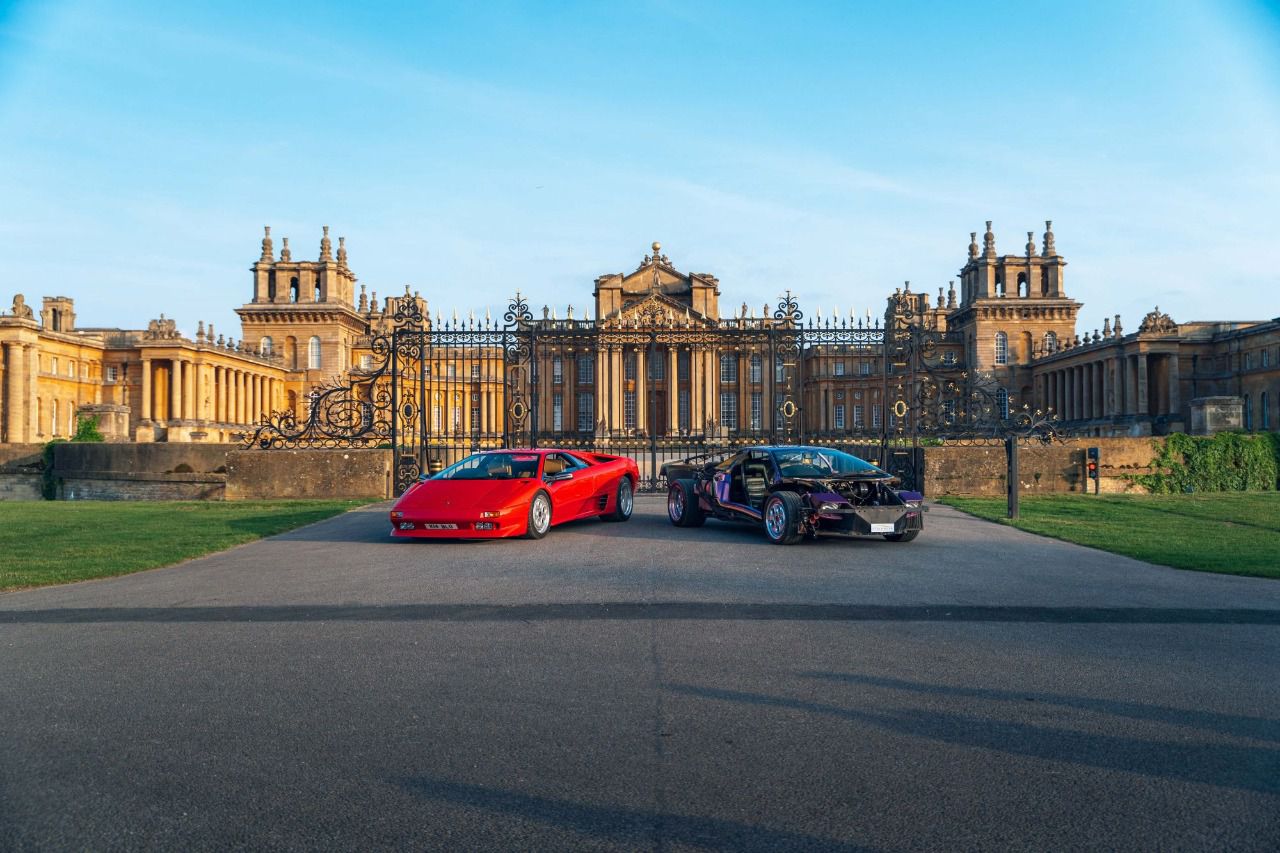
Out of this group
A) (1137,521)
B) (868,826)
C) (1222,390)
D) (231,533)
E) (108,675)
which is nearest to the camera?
(868,826)

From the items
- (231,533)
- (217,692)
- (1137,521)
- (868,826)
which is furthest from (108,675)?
(1137,521)

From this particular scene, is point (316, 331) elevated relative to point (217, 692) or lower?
elevated

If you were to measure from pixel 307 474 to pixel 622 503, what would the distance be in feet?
27.6

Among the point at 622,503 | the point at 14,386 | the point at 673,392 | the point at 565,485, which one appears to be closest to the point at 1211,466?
the point at 622,503

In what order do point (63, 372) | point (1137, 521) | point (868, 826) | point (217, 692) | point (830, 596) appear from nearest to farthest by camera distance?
point (868, 826) → point (217, 692) → point (830, 596) → point (1137, 521) → point (63, 372)

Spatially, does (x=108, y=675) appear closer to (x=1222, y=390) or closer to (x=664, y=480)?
(x=664, y=480)

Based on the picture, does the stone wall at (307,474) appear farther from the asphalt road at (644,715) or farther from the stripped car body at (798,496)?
the asphalt road at (644,715)

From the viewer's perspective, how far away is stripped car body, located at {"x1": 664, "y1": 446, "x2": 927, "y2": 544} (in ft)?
40.1

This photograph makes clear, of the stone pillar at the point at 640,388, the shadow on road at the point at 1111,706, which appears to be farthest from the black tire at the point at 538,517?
the stone pillar at the point at 640,388

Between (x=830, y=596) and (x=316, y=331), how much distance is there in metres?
64.3

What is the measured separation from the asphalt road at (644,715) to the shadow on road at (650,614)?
0.15ft

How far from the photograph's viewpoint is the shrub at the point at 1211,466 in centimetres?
2252

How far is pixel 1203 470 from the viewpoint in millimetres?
22734

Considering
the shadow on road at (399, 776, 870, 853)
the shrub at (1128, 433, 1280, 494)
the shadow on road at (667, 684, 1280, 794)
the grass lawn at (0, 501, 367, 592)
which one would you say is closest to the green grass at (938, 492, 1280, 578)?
the shrub at (1128, 433, 1280, 494)
